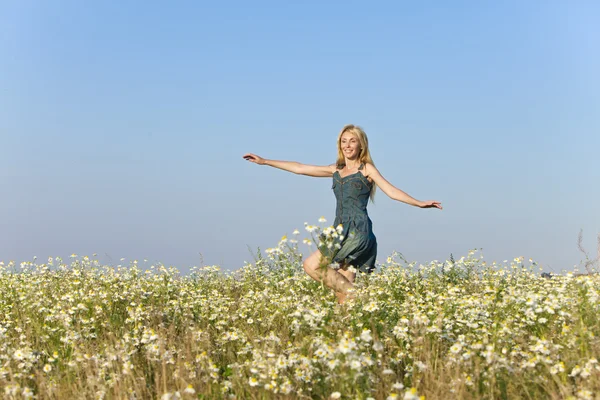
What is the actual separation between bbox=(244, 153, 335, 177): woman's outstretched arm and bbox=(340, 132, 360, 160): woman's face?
442 millimetres

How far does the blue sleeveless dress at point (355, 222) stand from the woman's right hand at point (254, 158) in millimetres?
1553

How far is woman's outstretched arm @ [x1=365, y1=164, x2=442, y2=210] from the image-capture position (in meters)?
8.35

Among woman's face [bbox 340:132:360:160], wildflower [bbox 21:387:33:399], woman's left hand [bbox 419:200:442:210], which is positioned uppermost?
woman's face [bbox 340:132:360:160]

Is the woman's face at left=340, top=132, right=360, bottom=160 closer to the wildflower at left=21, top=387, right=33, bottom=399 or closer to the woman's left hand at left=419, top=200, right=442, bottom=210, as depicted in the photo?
the woman's left hand at left=419, top=200, right=442, bottom=210

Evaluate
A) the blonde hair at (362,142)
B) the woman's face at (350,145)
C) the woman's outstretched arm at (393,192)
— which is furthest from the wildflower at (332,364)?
the woman's face at (350,145)

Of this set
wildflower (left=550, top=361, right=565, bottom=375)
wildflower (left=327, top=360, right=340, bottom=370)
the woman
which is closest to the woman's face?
the woman

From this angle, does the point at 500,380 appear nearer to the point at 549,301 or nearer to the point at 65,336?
the point at 549,301

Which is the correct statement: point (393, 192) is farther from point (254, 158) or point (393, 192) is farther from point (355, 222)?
point (254, 158)

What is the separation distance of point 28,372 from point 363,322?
3351 millimetres

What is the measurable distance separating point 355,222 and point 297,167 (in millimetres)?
1515

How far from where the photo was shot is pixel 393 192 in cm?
909

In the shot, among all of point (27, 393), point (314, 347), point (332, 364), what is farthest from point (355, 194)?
point (27, 393)

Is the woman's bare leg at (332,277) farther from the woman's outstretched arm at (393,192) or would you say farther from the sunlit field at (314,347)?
the woman's outstretched arm at (393,192)

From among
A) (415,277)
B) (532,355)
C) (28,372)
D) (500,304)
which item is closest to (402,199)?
(415,277)
